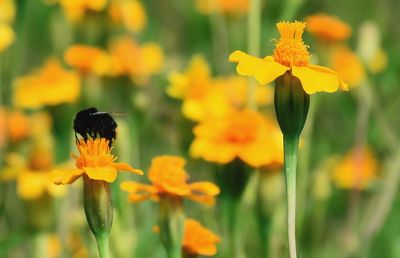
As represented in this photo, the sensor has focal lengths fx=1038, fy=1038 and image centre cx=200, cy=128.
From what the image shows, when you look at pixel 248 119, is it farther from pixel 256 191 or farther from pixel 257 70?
pixel 257 70

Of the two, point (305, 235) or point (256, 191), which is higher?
point (256, 191)

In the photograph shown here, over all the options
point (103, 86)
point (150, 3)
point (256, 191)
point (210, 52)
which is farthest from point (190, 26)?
point (256, 191)

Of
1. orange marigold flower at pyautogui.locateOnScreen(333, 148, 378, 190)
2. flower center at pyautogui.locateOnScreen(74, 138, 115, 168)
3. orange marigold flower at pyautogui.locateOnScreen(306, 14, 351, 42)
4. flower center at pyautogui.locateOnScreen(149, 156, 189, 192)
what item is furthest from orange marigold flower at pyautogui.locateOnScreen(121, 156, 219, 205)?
orange marigold flower at pyautogui.locateOnScreen(333, 148, 378, 190)

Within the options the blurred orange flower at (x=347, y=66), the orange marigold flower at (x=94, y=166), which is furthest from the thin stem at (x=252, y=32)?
the orange marigold flower at (x=94, y=166)

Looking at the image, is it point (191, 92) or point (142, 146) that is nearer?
point (191, 92)

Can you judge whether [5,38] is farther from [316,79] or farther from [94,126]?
[316,79]

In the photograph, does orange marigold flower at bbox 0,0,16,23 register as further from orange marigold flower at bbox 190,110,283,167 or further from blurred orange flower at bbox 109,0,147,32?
orange marigold flower at bbox 190,110,283,167

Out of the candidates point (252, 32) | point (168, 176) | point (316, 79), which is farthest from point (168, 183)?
point (252, 32)

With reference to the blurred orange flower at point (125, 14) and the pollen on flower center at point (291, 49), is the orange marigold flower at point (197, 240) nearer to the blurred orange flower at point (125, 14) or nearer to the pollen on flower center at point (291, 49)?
the pollen on flower center at point (291, 49)
